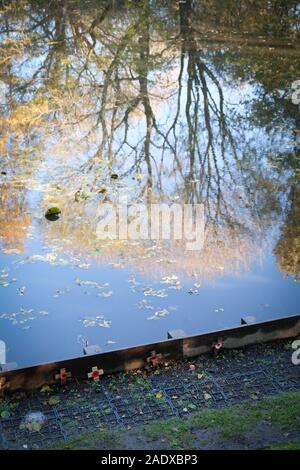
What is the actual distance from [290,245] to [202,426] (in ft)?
13.2

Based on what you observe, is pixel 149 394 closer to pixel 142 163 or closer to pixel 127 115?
pixel 142 163

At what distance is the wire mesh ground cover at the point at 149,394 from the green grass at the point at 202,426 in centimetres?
16

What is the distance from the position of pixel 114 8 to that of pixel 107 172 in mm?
8529

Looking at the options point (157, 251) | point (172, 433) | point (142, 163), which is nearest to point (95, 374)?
point (172, 433)

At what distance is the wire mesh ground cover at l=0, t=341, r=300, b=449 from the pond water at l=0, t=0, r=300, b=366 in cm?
87

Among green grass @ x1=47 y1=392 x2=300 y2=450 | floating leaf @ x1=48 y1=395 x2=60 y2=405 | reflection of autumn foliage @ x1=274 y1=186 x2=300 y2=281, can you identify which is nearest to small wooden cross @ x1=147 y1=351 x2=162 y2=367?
green grass @ x1=47 y1=392 x2=300 y2=450

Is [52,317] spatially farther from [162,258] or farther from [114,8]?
[114,8]

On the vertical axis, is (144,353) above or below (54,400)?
above

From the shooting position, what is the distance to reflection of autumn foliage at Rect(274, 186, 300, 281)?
778 centimetres

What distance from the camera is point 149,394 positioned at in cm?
522

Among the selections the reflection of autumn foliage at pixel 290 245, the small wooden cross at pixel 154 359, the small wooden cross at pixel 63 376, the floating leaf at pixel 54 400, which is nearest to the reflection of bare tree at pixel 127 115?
the reflection of autumn foliage at pixel 290 245

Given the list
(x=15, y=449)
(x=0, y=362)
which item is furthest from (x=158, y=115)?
(x=15, y=449)

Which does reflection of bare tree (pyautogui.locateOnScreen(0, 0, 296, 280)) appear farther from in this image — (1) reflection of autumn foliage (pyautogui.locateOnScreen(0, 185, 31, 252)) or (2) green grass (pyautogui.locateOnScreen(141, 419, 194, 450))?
(2) green grass (pyautogui.locateOnScreen(141, 419, 194, 450))

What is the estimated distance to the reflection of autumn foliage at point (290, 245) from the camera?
25.5 ft
